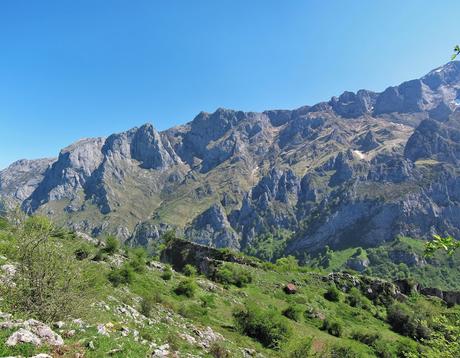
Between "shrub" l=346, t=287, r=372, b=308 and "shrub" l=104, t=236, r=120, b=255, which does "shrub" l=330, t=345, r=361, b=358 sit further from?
"shrub" l=104, t=236, r=120, b=255

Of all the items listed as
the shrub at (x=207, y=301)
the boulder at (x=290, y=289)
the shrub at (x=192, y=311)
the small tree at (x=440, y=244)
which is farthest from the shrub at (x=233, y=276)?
the small tree at (x=440, y=244)

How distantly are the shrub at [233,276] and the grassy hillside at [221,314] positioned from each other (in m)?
0.17

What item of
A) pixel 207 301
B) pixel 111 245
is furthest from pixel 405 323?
pixel 111 245

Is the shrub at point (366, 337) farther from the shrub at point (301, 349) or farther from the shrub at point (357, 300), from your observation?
the shrub at point (301, 349)

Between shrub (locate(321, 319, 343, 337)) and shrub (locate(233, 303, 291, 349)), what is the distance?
14.2 m

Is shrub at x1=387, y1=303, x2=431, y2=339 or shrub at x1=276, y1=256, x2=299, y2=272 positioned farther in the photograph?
shrub at x1=276, y1=256, x2=299, y2=272

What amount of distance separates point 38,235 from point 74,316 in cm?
456

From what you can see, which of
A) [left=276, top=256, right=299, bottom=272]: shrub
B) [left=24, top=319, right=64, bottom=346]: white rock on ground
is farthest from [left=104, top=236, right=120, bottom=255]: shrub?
[left=24, top=319, right=64, bottom=346]: white rock on ground

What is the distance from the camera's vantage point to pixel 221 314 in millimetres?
43938

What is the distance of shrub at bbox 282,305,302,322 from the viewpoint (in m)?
49.4

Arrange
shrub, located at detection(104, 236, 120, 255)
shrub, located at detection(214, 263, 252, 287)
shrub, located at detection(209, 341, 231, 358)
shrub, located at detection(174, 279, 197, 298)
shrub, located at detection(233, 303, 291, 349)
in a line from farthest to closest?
shrub, located at detection(214, 263, 252, 287)
shrub, located at detection(104, 236, 120, 255)
shrub, located at detection(174, 279, 197, 298)
shrub, located at detection(233, 303, 291, 349)
shrub, located at detection(209, 341, 231, 358)

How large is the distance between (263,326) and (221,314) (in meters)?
8.01

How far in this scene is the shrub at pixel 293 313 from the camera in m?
49.4

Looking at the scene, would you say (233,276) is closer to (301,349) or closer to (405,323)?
(405,323)
